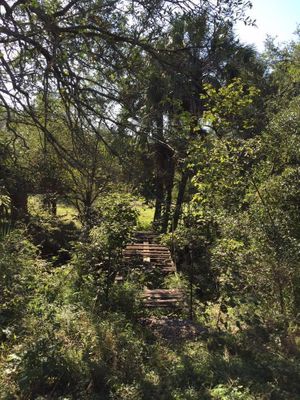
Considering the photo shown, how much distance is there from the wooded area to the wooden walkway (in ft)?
0.19

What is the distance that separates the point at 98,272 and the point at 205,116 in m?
2.88

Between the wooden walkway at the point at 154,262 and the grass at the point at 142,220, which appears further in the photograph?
the grass at the point at 142,220

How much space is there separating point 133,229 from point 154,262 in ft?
10.8

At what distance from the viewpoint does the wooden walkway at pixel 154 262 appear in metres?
6.62

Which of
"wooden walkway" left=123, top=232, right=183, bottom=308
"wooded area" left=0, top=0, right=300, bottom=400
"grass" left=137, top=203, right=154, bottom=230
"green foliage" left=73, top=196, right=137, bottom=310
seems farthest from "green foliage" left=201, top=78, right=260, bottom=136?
"wooden walkway" left=123, top=232, right=183, bottom=308

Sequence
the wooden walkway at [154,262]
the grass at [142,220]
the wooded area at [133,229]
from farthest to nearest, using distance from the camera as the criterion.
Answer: the grass at [142,220]
the wooden walkway at [154,262]
the wooded area at [133,229]

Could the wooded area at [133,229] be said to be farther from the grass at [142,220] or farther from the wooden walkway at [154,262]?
the grass at [142,220]

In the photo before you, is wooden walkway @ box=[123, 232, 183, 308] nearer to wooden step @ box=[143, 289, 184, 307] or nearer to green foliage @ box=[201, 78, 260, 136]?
wooden step @ box=[143, 289, 184, 307]

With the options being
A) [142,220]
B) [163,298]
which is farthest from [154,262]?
[142,220]

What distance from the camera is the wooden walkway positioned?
662 centimetres

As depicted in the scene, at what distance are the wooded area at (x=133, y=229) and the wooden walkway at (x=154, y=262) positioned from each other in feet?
0.19

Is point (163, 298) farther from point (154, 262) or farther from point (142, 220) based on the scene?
point (142, 220)

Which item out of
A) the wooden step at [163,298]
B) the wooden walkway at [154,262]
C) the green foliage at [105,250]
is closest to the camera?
the green foliage at [105,250]

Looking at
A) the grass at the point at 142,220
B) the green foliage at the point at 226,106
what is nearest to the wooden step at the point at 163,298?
the grass at the point at 142,220
